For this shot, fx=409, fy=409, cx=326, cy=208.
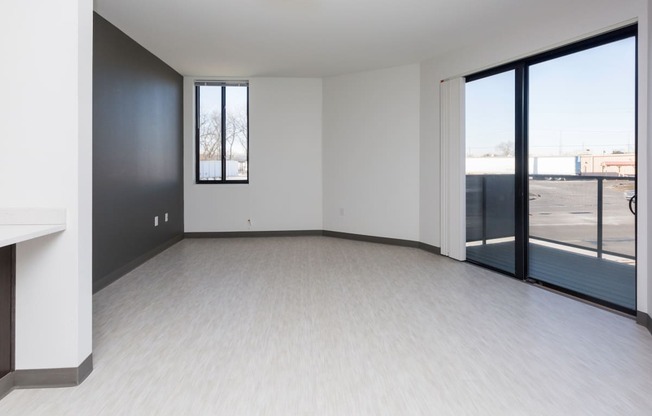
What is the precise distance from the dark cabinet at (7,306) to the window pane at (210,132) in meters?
5.44

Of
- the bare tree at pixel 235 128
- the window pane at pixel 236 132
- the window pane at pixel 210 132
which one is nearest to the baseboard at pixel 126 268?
the window pane at pixel 210 132

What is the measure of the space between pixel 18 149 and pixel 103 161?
2.13m

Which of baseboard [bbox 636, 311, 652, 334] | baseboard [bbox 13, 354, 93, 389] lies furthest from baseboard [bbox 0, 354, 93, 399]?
baseboard [bbox 636, 311, 652, 334]

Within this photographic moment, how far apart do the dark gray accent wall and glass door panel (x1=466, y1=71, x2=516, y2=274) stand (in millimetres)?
4217

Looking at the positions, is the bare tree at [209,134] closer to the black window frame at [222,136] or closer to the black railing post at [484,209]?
the black window frame at [222,136]

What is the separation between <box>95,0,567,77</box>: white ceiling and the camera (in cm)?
402

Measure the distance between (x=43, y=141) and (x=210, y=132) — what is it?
5453mm

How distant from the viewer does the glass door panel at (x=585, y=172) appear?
3472mm

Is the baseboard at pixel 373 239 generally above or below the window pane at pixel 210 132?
below

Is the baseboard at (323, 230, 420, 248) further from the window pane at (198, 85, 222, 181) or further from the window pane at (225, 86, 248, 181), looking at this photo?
the window pane at (198, 85, 222, 181)

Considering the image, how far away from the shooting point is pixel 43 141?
2.15 m

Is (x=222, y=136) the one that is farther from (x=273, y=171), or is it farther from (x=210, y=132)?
(x=273, y=171)

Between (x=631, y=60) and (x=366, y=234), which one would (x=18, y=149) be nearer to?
(x=631, y=60)

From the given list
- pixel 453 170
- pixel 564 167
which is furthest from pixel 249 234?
pixel 564 167
